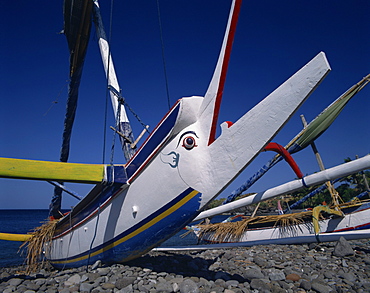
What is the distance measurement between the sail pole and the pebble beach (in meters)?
2.89

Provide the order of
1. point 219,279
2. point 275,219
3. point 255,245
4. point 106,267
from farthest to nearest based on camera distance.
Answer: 1. point 275,219
2. point 255,245
3. point 106,267
4. point 219,279

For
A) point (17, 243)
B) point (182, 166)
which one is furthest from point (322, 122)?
point (17, 243)

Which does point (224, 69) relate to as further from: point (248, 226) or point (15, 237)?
point (248, 226)

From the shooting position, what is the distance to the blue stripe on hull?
3475 millimetres

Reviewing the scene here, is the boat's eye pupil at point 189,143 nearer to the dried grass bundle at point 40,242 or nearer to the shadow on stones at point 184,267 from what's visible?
the shadow on stones at point 184,267

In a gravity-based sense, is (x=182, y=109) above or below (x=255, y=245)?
above

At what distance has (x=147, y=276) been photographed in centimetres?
386

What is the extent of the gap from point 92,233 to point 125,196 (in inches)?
47.4

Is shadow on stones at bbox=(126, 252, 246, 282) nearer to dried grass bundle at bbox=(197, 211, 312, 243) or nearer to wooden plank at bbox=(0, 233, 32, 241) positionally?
wooden plank at bbox=(0, 233, 32, 241)

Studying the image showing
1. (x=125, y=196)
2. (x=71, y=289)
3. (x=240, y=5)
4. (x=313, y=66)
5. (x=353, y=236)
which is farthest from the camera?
(x=353, y=236)

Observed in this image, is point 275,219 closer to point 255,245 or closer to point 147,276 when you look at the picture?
point 255,245

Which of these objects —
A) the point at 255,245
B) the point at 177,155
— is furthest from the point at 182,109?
the point at 255,245

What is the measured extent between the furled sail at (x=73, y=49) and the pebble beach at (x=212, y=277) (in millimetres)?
4178

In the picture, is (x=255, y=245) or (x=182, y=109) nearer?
(x=182, y=109)
